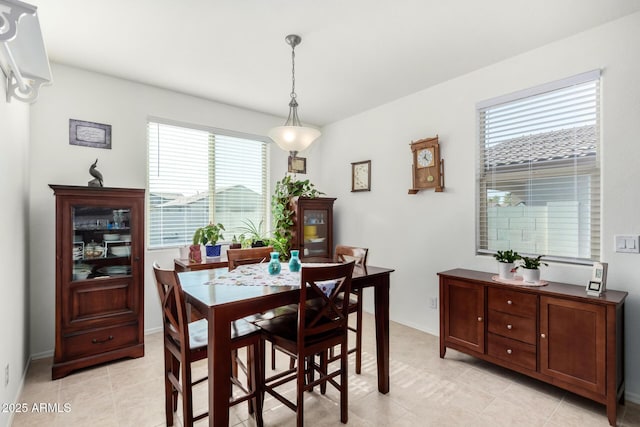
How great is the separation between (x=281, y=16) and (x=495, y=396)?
3109 millimetres

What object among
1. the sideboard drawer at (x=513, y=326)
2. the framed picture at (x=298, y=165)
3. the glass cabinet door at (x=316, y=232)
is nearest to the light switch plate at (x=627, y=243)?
the sideboard drawer at (x=513, y=326)

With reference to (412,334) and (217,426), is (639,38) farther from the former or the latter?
(217,426)

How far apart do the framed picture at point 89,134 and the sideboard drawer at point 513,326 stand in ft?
12.8

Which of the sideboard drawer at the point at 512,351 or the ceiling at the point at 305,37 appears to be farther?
the sideboard drawer at the point at 512,351

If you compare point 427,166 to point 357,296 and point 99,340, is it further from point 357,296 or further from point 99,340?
point 99,340

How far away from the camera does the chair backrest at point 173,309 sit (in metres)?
1.63

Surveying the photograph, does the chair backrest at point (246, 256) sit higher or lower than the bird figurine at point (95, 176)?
lower

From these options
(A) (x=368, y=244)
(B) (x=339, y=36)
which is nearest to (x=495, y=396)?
(A) (x=368, y=244)

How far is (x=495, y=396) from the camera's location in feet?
7.46

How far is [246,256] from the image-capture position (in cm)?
275

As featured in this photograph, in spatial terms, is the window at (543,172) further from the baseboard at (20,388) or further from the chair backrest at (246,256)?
the baseboard at (20,388)

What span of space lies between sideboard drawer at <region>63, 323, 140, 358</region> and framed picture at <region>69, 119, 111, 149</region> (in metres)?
1.75

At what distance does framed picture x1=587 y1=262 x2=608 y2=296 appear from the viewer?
83.9 inches

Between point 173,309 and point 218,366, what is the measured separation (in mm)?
455
